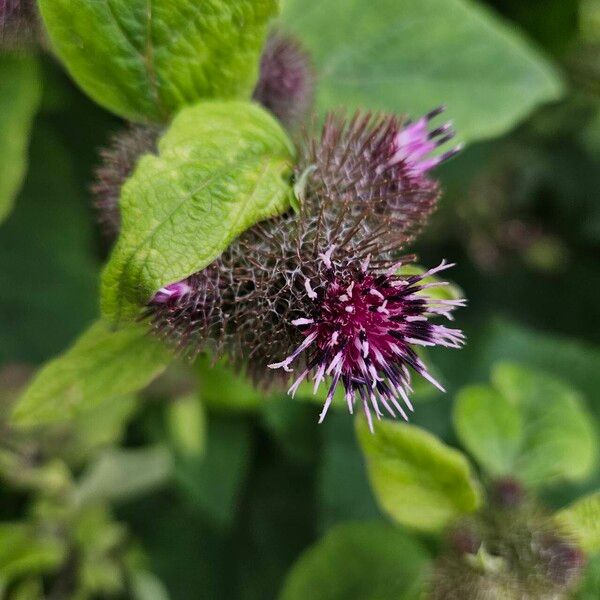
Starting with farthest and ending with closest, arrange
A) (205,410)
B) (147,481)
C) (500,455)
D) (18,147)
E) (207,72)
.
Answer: (205,410) < (147,481) < (500,455) < (18,147) < (207,72)

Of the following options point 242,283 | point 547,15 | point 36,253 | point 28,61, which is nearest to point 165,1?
point 242,283

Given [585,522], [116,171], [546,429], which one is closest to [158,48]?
[116,171]

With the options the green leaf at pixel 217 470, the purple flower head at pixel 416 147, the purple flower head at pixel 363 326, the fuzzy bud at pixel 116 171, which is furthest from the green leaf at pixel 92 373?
the green leaf at pixel 217 470

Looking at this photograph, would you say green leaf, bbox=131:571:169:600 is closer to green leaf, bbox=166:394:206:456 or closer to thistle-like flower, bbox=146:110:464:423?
green leaf, bbox=166:394:206:456

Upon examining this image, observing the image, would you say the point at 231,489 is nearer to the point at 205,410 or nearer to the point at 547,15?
the point at 205,410

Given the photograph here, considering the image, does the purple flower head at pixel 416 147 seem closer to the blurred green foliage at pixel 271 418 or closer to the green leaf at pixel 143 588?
the blurred green foliage at pixel 271 418

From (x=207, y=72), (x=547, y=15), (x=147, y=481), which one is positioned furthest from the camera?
(x=547, y=15)

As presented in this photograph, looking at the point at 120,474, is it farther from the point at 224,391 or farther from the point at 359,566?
the point at 359,566

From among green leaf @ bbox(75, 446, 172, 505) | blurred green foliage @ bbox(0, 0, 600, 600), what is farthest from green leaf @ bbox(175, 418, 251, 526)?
green leaf @ bbox(75, 446, 172, 505)
